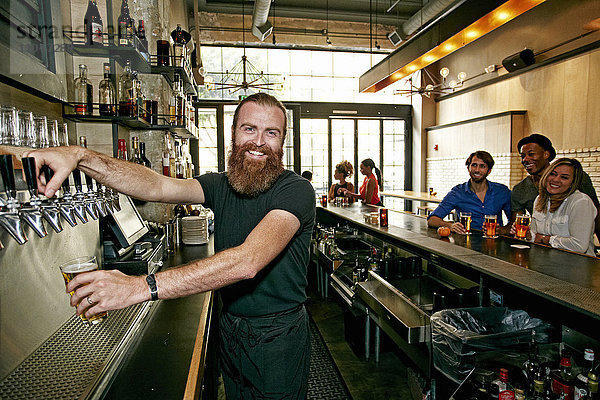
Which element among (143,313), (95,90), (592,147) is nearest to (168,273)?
(143,313)

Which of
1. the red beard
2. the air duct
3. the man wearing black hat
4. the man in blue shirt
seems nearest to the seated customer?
the man in blue shirt

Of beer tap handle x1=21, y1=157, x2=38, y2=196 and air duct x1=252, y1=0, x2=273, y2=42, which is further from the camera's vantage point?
air duct x1=252, y1=0, x2=273, y2=42

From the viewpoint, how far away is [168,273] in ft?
3.08

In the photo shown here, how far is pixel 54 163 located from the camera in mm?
1047

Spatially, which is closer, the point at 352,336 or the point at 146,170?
the point at 146,170

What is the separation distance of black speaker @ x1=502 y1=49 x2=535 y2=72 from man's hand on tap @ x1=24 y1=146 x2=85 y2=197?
Result: 8.07 metres

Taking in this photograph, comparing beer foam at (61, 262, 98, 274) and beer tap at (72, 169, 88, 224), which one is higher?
beer tap at (72, 169, 88, 224)

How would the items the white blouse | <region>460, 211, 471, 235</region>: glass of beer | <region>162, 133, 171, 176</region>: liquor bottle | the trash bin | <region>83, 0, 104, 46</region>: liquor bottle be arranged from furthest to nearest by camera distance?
<region>162, 133, 171, 176</region>: liquor bottle
<region>460, 211, 471, 235</region>: glass of beer
the white blouse
<region>83, 0, 104, 46</region>: liquor bottle
the trash bin

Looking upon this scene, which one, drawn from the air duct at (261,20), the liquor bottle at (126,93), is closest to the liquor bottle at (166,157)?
the liquor bottle at (126,93)

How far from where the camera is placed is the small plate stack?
11.6 ft

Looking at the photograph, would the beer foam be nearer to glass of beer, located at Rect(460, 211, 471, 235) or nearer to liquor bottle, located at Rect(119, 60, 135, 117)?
liquor bottle, located at Rect(119, 60, 135, 117)

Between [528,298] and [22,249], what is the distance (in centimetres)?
223

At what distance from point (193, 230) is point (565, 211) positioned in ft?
9.53

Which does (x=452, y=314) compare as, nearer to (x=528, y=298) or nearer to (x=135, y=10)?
(x=528, y=298)
